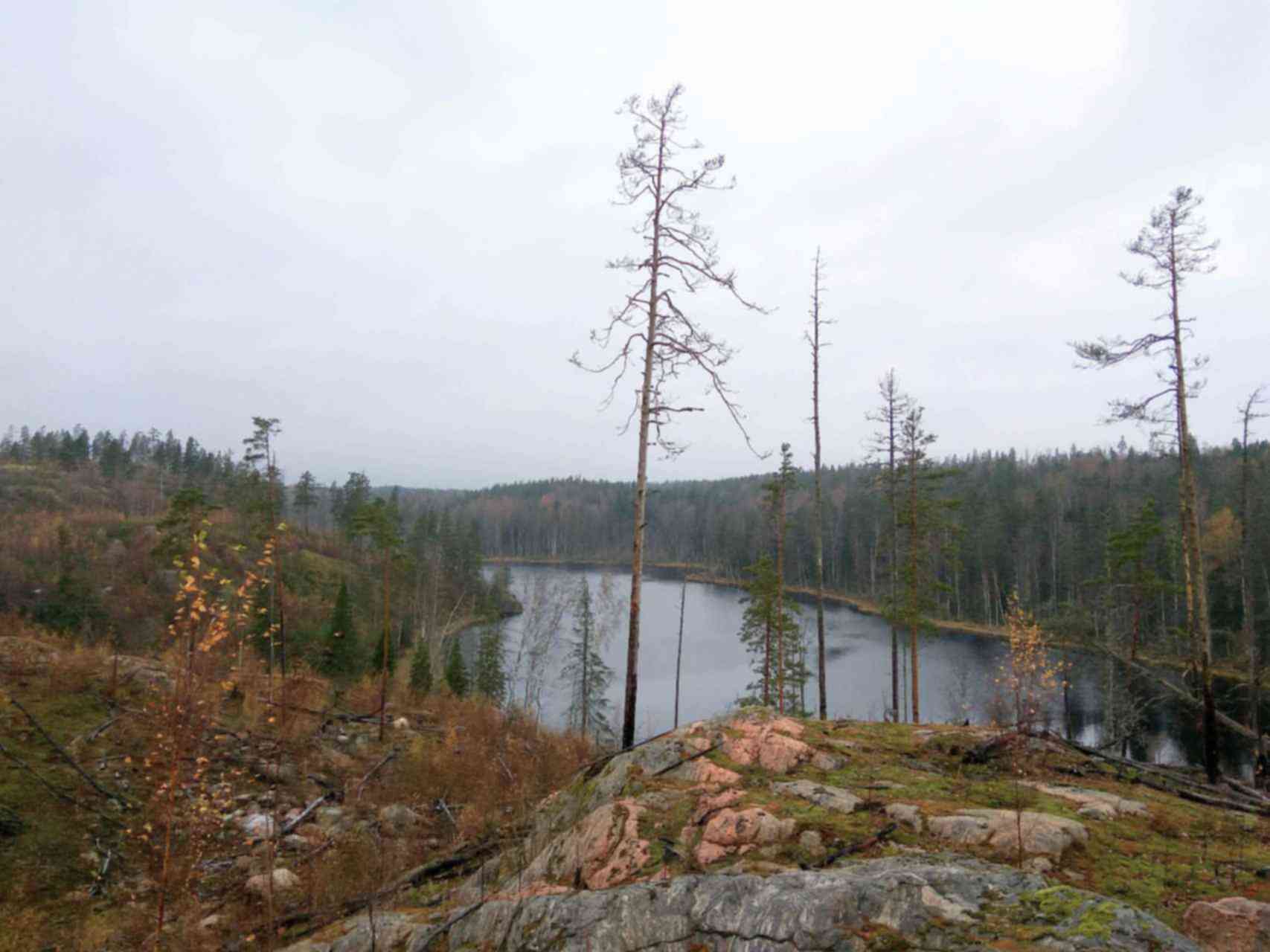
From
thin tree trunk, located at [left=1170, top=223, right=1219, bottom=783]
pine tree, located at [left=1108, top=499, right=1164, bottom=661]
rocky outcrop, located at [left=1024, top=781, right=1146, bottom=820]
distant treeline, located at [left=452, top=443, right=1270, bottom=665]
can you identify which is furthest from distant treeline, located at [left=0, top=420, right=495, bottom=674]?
pine tree, located at [left=1108, top=499, right=1164, bottom=661]

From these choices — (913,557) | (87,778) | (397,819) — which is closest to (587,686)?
(913,557)

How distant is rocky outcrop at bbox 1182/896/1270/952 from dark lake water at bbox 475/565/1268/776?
15.2 m

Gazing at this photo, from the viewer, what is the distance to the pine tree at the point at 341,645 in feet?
89.8

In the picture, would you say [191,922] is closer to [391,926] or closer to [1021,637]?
[391,926]

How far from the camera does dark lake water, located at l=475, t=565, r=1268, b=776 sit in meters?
24.8

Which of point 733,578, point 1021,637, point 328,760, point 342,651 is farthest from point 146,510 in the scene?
point 1021,637

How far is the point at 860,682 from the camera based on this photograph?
35125 millimetres

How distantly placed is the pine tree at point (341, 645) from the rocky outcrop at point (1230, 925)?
91.9 feet

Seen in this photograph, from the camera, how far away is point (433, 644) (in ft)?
128

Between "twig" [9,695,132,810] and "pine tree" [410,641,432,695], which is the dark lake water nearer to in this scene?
"pine tree" [410,641,432,695]

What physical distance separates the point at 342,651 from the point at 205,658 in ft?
82.4

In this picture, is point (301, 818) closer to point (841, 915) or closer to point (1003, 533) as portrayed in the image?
point (841, 915)

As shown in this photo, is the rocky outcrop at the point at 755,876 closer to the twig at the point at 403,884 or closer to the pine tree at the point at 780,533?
the twig at the point at 403,884

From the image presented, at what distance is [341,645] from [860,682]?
86.4 ft
